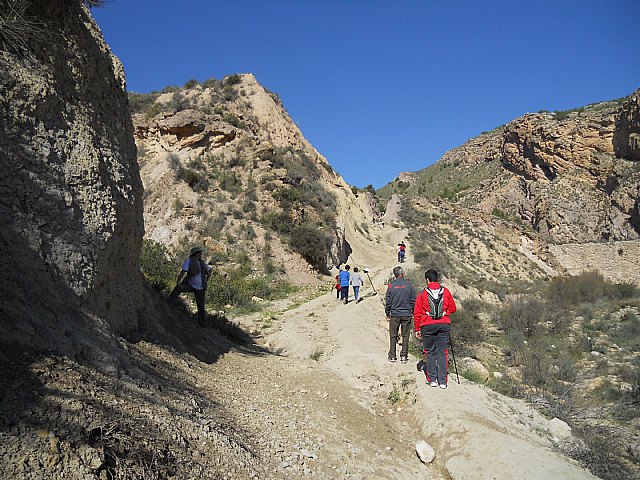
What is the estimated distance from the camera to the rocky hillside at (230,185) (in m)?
19.6

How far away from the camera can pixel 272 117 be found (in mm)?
30969

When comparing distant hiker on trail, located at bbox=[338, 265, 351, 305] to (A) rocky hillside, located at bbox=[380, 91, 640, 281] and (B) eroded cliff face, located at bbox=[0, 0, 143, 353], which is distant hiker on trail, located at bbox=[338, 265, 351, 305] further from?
(A) rocky hillside, located at bbox=[380, 91, 640, 281]

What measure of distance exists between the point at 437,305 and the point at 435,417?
1569mm

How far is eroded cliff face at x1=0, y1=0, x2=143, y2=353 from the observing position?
3.57 metres

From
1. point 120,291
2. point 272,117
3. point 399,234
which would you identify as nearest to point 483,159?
point 399,234

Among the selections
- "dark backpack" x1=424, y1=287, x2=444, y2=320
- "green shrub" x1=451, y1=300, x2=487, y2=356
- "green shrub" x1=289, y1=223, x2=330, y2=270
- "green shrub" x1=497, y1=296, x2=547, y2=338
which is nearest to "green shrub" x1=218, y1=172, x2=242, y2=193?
"green shrub" x1=289, y1=223, x2=330, y2=270

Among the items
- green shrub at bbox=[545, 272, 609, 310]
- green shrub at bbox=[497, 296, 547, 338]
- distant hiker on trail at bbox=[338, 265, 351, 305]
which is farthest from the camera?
green shrub at bbox=[545, 272, 609, 310]

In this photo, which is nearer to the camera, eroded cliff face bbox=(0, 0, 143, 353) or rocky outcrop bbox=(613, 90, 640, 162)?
eroded cliff face bbox=(0, 0, 143, 353)

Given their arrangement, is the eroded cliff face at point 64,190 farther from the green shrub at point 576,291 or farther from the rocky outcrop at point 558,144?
the rocky outcrop at point 558,144

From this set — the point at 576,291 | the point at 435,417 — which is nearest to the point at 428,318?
the point at 435,417

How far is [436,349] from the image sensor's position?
6.43m

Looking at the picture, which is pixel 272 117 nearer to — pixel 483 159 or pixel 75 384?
pixel 75 384

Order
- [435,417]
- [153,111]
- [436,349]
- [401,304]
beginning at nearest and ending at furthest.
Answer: [435,417] → [436,349] → [401,304] → [153,111]

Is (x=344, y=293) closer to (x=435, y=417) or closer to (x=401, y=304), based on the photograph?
(x=401, y=304)
